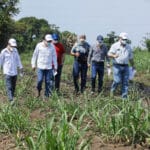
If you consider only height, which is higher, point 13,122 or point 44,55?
point 44,55

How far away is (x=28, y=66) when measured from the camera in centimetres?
2430

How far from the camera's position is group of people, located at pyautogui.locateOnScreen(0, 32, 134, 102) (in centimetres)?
1227

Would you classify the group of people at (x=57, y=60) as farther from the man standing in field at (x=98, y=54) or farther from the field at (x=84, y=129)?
the field at (x=84, y=129)

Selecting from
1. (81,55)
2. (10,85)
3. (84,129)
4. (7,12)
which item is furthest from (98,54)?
(84,129)

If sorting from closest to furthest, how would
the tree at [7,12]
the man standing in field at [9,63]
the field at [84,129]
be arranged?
the field at [84,129] < the man standing in field at [9,63] < the tree at [7,12]

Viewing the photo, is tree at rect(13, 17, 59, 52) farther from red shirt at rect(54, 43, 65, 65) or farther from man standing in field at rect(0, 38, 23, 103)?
man standing in field at rect(0, 38, 23, 103)

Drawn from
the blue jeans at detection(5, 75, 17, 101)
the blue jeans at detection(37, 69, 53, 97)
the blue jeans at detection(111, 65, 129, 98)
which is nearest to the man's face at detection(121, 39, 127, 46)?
the blue jeans at detection(111, 65, 129, 98)

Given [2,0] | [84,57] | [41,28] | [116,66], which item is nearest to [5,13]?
[2,0]

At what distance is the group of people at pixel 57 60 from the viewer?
12.3 m

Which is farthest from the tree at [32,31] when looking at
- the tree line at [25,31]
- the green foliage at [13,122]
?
the green foliage at [13,122]

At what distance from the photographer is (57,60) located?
14.1 meters

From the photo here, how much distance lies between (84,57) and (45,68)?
1672 mm

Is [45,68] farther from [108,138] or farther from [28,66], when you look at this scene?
[28,66]

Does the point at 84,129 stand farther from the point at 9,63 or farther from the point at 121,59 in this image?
the point at 121,59
